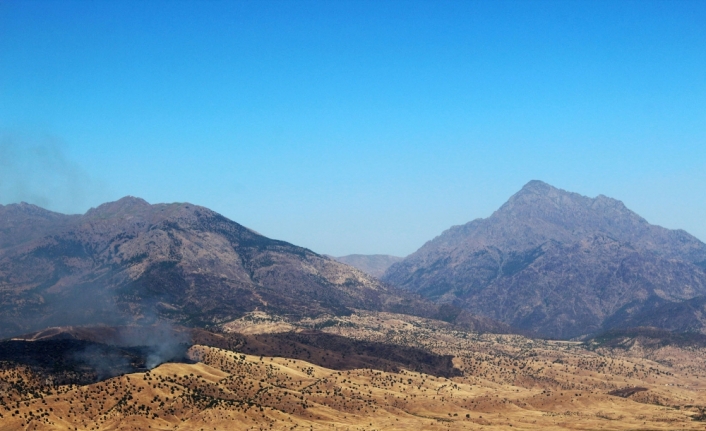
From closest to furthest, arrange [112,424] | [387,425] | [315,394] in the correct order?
[112,424] < [387,425] < [315,394]

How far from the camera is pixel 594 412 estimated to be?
19375 centimetres

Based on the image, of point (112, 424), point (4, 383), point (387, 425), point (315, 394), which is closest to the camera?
point (112, 424)

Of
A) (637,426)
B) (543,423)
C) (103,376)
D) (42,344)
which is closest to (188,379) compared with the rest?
(103,376)

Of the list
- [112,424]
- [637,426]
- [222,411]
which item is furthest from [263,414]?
[637,426]

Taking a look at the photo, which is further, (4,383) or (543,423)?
(543,423)

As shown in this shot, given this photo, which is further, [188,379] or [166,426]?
[188,379]

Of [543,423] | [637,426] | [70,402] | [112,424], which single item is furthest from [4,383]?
[637,426]

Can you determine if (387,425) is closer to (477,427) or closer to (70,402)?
(477,427)

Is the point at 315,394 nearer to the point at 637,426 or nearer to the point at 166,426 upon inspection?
the point at 166,426

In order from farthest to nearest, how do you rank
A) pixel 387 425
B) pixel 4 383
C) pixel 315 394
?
pixel 315 394
pixel 387 425
pixel 4 383

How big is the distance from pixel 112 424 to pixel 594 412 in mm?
120788

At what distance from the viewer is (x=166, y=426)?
144m

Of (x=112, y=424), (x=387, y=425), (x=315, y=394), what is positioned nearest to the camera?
(x=112, y=424)

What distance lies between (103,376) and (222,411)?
1338 inches
